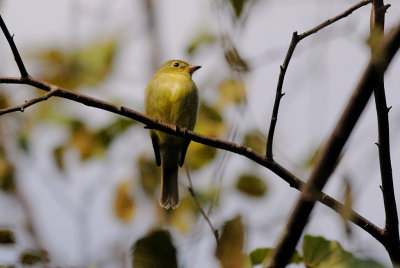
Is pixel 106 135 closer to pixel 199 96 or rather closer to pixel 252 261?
pixel 199 96

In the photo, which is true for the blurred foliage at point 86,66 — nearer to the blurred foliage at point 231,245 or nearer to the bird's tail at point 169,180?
the bird's tail at point 169,180

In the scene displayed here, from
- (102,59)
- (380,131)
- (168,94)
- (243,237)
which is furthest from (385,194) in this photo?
(102,59)

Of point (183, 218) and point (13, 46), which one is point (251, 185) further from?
point (13, 46)

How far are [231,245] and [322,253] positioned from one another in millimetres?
515

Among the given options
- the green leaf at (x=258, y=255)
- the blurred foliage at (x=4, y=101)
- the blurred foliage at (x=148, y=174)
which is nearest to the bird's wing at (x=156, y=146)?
the blurred foliage at (x=148, y=174)

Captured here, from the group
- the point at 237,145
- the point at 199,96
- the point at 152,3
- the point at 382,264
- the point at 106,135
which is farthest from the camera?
the point at 152,3

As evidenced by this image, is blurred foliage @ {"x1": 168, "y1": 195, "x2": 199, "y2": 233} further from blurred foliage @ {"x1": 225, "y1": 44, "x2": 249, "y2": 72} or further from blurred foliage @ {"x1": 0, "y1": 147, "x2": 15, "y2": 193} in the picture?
blurred foliage @ {"x1": 225, "y1": 44, "x2": 249, "y2": 72}

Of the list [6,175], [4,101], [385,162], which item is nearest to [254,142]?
[385,162]

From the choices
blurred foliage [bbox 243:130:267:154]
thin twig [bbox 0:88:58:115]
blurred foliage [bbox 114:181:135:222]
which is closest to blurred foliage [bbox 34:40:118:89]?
blurred foliage [bbox 114:181:135:222]

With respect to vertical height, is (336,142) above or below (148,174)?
below

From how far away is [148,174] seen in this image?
5457mm

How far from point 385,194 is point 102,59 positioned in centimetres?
320

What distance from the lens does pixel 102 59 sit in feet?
16.7

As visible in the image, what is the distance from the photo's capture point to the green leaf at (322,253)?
1931 millimetres
